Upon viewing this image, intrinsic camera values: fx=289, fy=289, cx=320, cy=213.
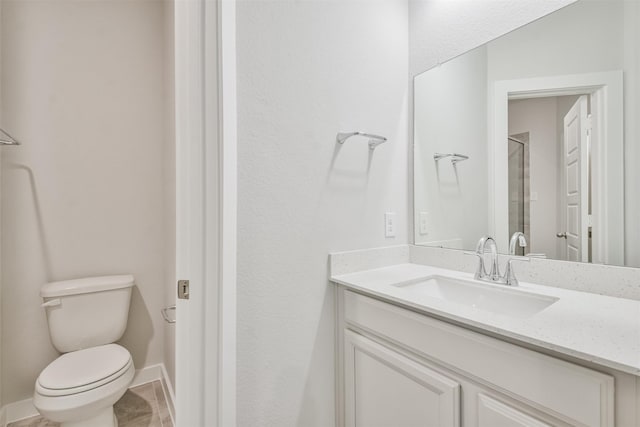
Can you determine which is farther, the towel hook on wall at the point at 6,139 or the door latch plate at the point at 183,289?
the towel hook on wall at the point at 6,139

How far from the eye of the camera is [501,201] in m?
1.18

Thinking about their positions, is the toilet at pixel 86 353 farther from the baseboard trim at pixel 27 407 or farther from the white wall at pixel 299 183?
the white wall at pixel 299 183

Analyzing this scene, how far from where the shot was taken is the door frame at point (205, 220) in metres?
0.88

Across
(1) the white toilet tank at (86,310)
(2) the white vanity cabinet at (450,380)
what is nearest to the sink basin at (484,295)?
(2) the white vanity cabinet at (450,380)

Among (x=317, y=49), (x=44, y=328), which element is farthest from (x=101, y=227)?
(x=317, y=49)

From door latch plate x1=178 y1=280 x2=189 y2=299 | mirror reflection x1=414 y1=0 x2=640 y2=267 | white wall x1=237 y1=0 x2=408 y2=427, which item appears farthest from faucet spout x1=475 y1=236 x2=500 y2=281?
door latch plate x1=178 y1=280 x2=189 y2=299

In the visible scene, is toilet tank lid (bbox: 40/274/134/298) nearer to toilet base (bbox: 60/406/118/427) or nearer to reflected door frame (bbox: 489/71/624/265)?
toilet base (bbox: 60/406/118/427)

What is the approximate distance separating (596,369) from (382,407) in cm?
63

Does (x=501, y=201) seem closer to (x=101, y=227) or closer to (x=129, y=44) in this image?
(x=101, y=227)

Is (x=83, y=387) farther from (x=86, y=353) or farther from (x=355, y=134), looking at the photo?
(x=355, y=134)

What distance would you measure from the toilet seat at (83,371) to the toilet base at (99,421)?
0.64 ft

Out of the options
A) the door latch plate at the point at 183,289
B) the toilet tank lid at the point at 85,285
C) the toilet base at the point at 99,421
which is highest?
the door latch plate at the point at 183,289

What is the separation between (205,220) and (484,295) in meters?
1.00

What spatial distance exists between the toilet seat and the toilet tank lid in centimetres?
33
